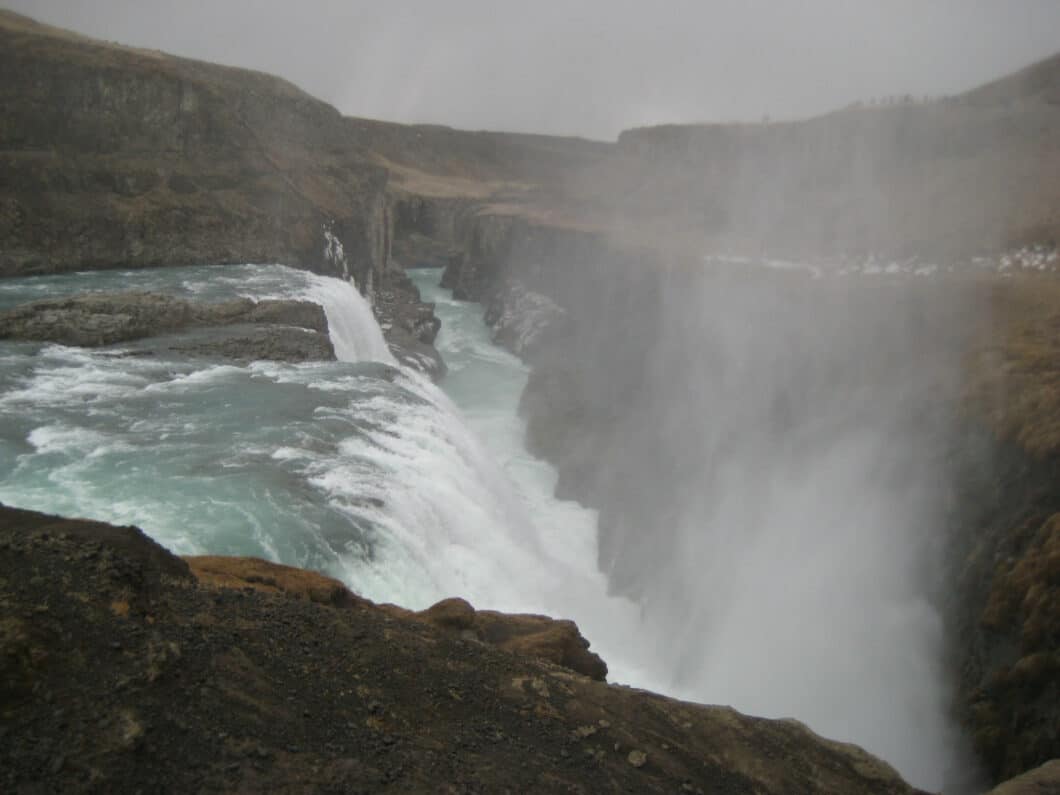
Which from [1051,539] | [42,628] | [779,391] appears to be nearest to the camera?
[42,628]

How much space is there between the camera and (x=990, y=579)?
44.1ft

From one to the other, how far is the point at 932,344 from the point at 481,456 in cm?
1240

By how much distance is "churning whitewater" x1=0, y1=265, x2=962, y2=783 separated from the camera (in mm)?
11992

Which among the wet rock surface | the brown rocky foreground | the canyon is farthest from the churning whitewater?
the wet rock surface

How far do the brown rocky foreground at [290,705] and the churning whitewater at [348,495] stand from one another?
147 inches

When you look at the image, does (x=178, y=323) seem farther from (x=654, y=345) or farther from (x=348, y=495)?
(x=654, y=345)

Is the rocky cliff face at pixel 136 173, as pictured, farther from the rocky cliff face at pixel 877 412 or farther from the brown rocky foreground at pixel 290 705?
the brown rocky foreground at pixel 290 705

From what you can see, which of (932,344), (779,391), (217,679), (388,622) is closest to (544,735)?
(388,622)

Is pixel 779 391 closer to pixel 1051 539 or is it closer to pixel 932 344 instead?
pixel 932 344

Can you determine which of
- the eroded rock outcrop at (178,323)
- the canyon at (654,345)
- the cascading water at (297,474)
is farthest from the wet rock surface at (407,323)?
the cascading water at (297,474)

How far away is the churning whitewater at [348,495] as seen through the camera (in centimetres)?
1199

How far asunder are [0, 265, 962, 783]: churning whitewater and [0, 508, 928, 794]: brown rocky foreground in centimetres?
373

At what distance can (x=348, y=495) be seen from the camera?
13.0 meters

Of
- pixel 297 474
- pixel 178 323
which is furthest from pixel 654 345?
pixel 297 474
